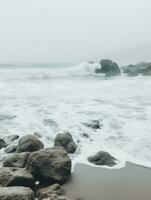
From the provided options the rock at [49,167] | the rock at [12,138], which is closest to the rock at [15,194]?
the rock at [49,167]

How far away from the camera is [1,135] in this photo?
11422 mm

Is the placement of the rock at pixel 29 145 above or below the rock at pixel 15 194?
below

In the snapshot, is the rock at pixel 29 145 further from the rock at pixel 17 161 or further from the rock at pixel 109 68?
the rock at pixel 109 68

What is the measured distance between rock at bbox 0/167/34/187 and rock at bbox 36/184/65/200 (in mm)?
361

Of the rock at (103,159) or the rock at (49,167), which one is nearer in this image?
the rock at (49,167)

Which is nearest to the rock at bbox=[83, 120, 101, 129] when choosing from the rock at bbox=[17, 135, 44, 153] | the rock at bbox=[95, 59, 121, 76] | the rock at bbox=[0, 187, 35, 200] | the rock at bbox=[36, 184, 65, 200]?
the rock at bbox=[17, 135, 44, 153]

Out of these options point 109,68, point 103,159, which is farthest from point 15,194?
point 109,68

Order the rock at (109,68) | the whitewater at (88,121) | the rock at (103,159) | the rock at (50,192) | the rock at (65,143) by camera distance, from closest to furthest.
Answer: the rock at (50,192), the rock at (103,159), the rock at (65,143), the whitewater at (88,121), the rock at (109,68)

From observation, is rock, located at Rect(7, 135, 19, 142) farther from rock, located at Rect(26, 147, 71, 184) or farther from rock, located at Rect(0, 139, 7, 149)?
rock, located at Rect(26, 147, 71, 184)

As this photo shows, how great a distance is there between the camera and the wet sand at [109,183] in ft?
21.9

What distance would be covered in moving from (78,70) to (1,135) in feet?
142

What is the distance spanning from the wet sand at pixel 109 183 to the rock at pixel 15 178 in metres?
0.85

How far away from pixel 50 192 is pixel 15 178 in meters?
0.84

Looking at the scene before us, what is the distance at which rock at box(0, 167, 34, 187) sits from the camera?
681 cm
